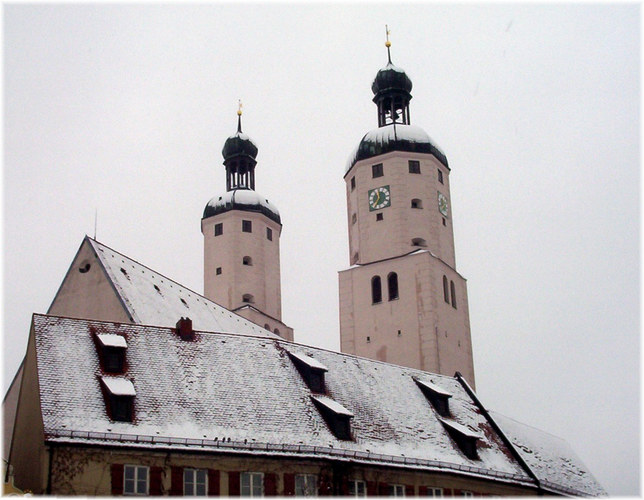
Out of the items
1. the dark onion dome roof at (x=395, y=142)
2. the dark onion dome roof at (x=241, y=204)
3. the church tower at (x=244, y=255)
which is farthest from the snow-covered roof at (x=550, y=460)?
the dark onion dome roof at (x=241, y=204)

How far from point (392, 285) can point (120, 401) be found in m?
38.0

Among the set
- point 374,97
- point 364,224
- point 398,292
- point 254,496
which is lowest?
point 254,496

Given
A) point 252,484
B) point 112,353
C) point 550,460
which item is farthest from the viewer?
point 550,460

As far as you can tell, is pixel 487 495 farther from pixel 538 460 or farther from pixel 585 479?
pixel 585 479

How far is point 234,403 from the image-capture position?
119 ft

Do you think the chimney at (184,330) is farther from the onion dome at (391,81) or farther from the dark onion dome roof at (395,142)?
the onion dome at (391,81)

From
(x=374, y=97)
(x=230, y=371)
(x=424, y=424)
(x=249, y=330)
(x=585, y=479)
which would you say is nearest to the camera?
(x=230, y=371)

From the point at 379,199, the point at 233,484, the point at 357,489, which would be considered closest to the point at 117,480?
the point at 233,484

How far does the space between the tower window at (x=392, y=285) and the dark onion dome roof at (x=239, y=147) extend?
22297mm

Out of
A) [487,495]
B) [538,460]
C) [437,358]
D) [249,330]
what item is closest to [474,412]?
[538,460]

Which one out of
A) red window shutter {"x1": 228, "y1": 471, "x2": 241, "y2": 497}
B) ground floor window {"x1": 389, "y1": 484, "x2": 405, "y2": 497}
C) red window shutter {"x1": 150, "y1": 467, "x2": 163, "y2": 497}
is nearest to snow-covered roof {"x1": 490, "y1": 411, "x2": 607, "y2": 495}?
ground floor window {"x1": 389, "y1": 484, "x2": 405, "y2": 497}

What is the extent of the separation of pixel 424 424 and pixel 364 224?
31421mm

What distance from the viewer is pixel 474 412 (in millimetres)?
46062

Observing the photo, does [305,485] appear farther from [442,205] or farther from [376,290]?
[442,205]
